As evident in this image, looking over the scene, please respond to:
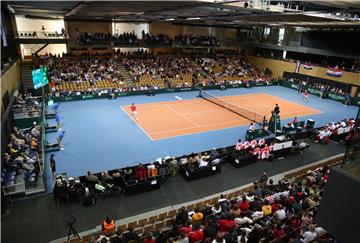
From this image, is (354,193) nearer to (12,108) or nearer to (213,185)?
(213,185)

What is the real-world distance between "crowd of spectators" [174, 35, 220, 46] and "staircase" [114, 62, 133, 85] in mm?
9437

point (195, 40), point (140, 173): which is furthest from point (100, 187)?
point (195, 40)

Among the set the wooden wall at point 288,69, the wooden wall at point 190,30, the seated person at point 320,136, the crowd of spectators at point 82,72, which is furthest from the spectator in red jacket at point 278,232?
the wooden wall at point 190,30

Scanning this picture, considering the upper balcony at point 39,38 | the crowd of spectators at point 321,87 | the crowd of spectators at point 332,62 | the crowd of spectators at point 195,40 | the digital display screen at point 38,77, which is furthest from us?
the crowd of spectators at point 195,40

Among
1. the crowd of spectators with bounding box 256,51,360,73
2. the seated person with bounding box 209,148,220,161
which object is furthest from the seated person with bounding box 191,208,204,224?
the crowd of spectators with bounding box 256,51,360,73

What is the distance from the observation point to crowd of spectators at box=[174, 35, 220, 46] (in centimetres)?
4141

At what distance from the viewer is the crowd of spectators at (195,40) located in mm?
41406

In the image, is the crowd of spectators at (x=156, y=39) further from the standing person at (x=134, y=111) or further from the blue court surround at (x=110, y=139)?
the standing person at (x=134, y=111)

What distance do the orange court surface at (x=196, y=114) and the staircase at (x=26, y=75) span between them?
35.2 ft

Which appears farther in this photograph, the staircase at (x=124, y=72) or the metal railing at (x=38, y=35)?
the staircase at (x=124, y=72)

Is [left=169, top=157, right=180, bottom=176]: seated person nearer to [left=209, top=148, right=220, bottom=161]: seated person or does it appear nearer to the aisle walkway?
the aisle walkway

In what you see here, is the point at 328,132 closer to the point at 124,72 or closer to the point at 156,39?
the point at 124,72

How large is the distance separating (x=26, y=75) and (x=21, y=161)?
1956 centimetres

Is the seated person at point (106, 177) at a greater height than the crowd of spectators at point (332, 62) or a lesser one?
lesser
